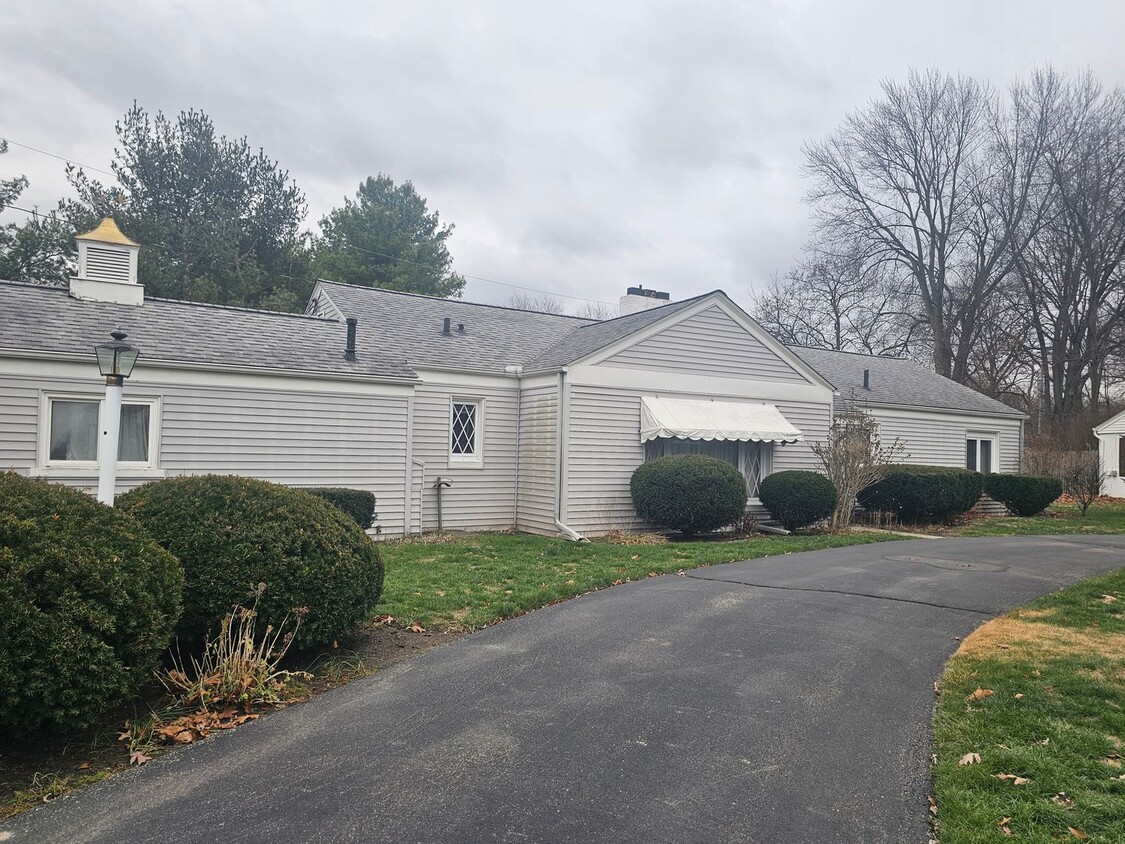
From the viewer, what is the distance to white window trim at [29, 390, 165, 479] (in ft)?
39.9

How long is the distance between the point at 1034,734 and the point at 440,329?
1513 cm

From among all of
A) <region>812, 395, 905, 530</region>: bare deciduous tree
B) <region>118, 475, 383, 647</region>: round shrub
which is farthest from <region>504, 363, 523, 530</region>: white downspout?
<region>118, 475, 383, 647</region>: round shrub

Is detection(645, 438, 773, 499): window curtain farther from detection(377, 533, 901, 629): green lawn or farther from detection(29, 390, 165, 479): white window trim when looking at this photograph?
detection(29, 390, 165, 479): white window trim

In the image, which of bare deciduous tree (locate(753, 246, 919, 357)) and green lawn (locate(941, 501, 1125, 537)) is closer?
green lawn (locate(941, 501, 1125, 537))

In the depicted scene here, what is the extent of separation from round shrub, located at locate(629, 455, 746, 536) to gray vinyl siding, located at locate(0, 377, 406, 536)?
15.7 ft

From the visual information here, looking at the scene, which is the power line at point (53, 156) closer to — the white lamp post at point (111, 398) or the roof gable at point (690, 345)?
the roof gable at point (690, 345)

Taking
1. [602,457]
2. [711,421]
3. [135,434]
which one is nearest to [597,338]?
[602,457]

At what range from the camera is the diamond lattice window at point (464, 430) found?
54.0ft

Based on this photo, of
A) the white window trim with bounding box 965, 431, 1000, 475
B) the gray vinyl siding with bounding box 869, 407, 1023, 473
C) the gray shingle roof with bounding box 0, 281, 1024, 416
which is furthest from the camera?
the white window trim with bounding box 965, 431, 1000, 475

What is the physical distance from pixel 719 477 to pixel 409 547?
5.82 m

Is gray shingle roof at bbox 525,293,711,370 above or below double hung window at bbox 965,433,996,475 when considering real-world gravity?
above

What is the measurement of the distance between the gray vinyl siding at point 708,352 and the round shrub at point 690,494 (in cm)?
228

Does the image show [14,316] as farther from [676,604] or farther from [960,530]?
[960,530]

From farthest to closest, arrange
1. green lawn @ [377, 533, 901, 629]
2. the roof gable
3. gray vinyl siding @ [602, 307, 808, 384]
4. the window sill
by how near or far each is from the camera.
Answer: gray vinyl siding @ [602, 307, 808, 384]
the roof gable
the window sill
green lawn @ [377, 533, 901, 629]
